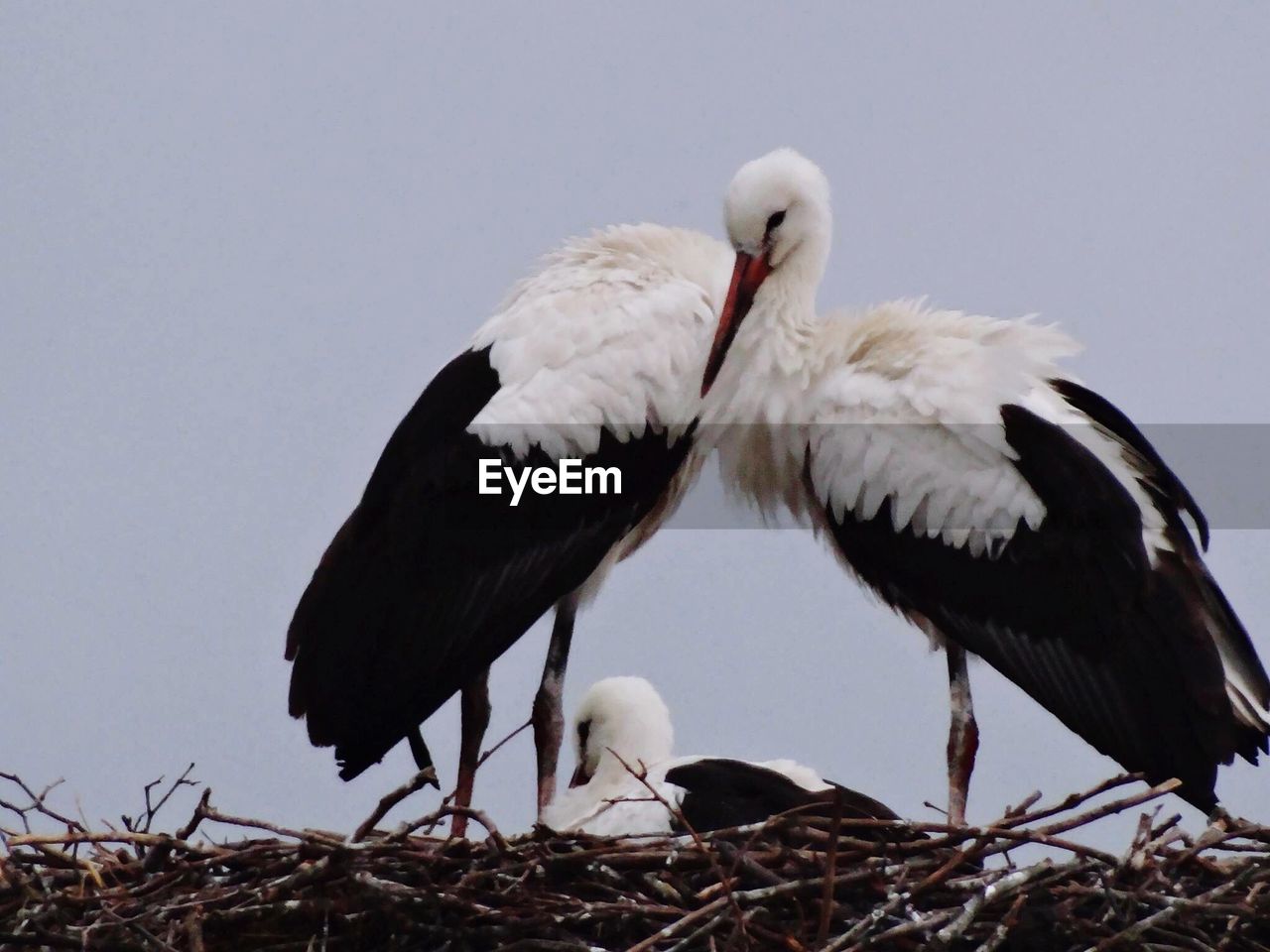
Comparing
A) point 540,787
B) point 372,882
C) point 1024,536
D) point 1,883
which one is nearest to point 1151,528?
point 1024,536

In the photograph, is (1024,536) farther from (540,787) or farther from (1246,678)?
(540,787)

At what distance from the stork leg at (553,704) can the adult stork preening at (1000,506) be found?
0.63 metres

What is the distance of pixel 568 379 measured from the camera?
672 centimetres

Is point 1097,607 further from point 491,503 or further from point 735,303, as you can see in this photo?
point 491,503

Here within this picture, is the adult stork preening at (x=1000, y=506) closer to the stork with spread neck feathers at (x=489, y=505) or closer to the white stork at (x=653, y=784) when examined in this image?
the stork with spread neck feathers at (x=489, y=505)

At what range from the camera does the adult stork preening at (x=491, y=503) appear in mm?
6668

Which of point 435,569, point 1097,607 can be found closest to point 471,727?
point 435,569

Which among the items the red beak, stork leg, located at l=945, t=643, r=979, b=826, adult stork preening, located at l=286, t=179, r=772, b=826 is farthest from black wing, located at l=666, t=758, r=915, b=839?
the red beak

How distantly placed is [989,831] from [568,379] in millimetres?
1829

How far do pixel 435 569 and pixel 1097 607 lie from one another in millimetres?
1651

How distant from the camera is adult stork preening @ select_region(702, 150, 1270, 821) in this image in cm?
651

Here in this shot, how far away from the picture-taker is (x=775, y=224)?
700cm

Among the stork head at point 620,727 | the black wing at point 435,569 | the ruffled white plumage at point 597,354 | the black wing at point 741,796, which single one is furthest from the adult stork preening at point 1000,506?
the stork head at point 620,727

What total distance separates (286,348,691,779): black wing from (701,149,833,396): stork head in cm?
49
